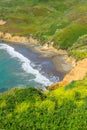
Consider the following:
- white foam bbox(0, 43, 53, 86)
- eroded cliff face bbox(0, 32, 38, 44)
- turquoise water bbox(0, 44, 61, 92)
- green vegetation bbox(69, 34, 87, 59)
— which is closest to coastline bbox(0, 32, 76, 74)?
eroded cliff face bbox(0, 32, 38, 44)

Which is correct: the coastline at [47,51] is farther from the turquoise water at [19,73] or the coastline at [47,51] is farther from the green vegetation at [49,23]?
the turquoise water at [19,73]

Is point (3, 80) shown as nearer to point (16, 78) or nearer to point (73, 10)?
point (16, 78)

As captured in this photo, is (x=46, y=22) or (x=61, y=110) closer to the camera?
(x=61, y=110)

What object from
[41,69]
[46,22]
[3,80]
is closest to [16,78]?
[3,80]

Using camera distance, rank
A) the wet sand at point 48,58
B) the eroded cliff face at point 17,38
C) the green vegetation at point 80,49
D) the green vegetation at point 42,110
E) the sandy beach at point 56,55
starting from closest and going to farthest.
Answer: the green vegetation at point 42,110
the wet sand at point 48,58
the sandy beach at point 56,55
the green vegetation at point 80,49
the eroded cliff face at point 17,38

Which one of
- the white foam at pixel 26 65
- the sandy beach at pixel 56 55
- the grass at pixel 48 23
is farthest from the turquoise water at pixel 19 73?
the grass at pixel 48 23

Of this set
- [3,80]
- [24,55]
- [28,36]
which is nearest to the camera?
[3,80]

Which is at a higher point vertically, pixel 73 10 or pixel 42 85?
pixel 73 10

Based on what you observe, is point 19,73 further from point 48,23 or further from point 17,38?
Result: point 48,23
